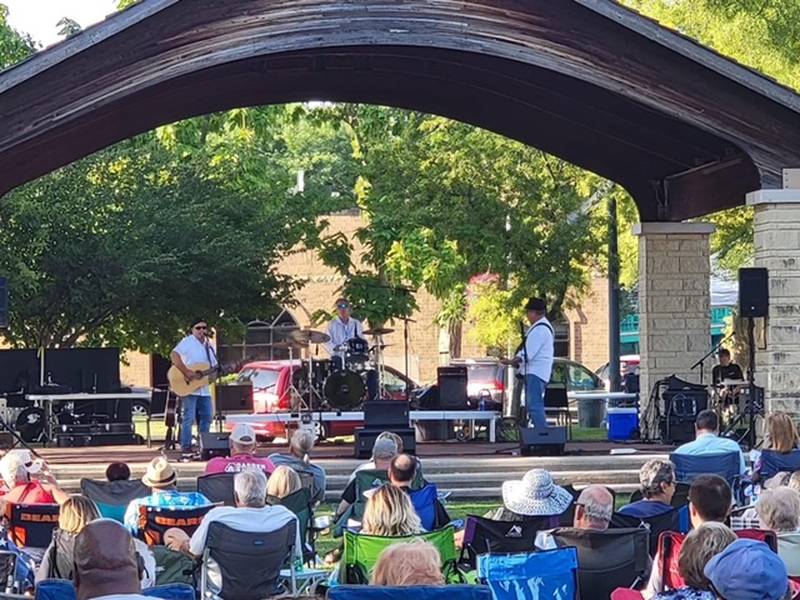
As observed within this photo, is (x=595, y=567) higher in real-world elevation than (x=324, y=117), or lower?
lower

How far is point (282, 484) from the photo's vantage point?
29.7ft

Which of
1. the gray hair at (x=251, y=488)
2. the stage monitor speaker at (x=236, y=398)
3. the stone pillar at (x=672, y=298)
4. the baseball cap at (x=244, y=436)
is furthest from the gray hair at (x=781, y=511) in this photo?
the stage monitor speaker at (x=236, y=398)

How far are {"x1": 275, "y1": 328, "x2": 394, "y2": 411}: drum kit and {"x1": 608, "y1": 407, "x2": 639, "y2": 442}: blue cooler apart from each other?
3157mm

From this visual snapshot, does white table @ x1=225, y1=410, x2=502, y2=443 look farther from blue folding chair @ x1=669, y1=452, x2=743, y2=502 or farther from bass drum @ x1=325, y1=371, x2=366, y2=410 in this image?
blue folding chair @ x1=669, y1=452, x2=743, y2=502

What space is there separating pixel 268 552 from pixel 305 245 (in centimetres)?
1945

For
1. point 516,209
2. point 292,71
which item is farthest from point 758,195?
point 516,209

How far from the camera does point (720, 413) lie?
1798 cm

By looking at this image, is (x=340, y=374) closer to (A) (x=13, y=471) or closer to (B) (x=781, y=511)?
(A) (x=13, y=471)

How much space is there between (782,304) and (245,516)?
8.89 m

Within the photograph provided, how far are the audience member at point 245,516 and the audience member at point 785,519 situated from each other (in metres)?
2.51

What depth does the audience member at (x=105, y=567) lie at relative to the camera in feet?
13.6

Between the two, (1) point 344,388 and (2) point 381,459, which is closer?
(2) point 381,459

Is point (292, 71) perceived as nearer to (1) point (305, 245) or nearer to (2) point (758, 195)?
(2) point (758, 195)

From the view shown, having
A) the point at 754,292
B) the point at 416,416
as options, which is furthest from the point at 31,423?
the point at 754,292
